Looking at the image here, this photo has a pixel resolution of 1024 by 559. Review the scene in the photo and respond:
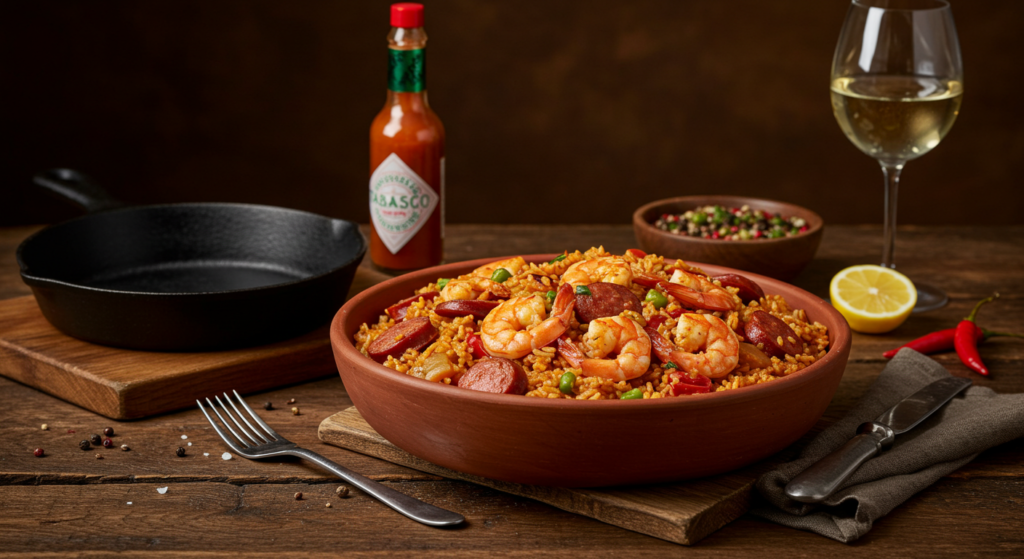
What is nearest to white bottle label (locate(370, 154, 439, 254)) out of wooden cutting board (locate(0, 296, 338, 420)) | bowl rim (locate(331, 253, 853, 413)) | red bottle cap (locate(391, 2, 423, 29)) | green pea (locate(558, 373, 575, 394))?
red bottle cap (locate(391, 2, 423, 29))

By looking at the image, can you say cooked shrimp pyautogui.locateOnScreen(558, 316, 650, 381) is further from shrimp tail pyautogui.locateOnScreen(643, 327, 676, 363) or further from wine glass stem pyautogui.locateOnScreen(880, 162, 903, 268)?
wine glass stem pyautogui.locateOnScreen(880, 162, 903, 268)

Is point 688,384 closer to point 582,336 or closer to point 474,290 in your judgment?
point 582,336

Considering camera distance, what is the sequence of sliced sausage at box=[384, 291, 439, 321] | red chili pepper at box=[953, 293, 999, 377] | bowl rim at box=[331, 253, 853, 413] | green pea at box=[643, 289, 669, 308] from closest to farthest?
bowl rim at box=[331, 253, 853, 413] → green pea at box=[643, 289, 669, 308] → sliced sausage at box=[384, 291, 439, 321] → red chili pepper at box=[953, 293, 999, 377]

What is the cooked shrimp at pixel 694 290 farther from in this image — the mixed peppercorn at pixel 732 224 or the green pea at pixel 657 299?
the mixed peppercorn at pixel 732 224

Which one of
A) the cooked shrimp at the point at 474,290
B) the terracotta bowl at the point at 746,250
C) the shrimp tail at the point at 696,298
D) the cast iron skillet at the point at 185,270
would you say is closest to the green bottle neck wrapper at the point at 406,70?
the cast iron skillet at the point at 185,270

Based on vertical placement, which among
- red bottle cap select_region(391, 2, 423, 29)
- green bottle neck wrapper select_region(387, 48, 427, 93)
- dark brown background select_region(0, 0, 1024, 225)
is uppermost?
red bottle cap select_region(391, 2, 423, 29)

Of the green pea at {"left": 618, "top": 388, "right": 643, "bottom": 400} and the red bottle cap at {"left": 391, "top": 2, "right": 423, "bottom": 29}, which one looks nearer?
the green pea at {"left": 618, "top": 388, "right": 643, "bottom": 400}

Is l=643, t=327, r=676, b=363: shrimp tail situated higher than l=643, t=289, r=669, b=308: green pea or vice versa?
l=643, t=289, r=669, b=308: green pea

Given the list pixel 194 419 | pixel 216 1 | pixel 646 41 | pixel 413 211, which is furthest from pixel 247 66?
pixel 194 419

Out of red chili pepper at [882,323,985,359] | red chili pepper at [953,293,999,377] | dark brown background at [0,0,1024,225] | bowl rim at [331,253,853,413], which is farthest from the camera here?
dark brown background at [0,0,1024,225]
